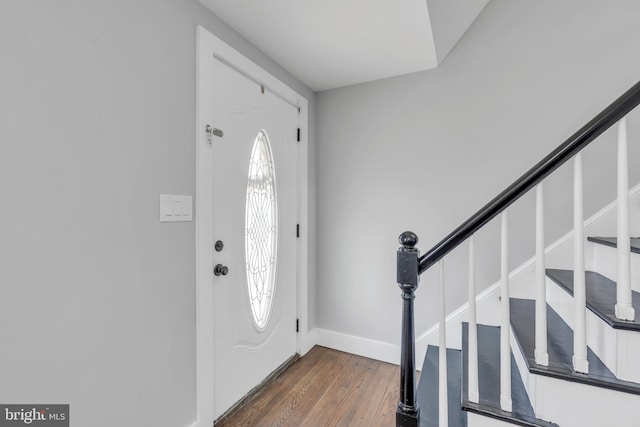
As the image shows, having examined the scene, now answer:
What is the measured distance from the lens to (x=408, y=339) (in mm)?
1260

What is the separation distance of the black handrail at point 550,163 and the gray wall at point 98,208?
→ 1215 mm

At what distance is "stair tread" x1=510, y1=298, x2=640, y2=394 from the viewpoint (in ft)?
3.25

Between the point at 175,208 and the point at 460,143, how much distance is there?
1.90m

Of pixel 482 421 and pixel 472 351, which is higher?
pixel 472 351

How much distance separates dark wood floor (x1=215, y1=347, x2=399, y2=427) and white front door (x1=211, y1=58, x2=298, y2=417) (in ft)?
0.40

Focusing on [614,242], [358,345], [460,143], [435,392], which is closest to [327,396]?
[358,345]

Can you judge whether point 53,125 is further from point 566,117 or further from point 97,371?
point 566,117

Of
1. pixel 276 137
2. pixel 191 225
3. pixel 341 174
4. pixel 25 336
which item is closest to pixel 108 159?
pixel 191 225

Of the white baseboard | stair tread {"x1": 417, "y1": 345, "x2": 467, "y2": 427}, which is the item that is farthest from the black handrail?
the white baseboard

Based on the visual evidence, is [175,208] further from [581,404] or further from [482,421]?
[581,404]

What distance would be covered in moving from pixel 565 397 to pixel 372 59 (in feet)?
6.80

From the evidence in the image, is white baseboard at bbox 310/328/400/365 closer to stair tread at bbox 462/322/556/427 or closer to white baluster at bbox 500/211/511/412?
stair tread at bbox 462/322/556/427

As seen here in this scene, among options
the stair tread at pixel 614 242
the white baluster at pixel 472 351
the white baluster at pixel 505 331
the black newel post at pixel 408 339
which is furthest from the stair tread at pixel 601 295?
the black newel post at pixel 408 339

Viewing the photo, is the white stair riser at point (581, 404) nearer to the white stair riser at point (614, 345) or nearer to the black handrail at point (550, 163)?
the white stair riser at point (614, 345)
